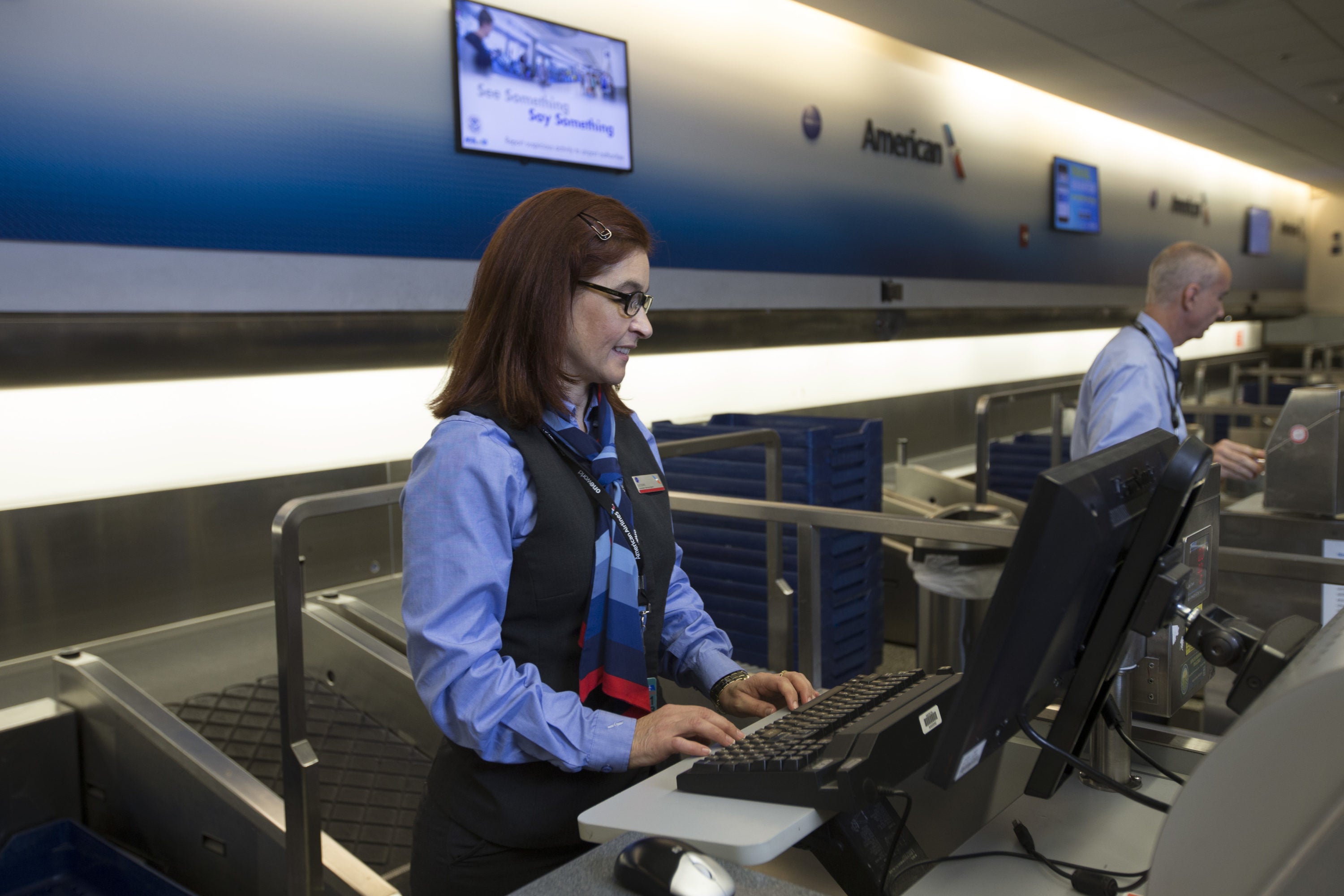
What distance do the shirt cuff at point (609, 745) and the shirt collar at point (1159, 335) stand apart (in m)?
2.20

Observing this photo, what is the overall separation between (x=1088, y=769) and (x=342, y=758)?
223 centimetres

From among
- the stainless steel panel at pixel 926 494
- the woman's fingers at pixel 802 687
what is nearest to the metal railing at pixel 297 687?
the woman's fingers at pixel 802 687

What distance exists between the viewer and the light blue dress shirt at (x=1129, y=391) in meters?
2.61

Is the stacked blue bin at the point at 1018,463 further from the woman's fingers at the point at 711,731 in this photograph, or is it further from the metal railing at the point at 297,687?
the woman's fingers at the point at 711,731

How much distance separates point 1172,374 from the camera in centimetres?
277

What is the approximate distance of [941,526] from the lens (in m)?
1.78

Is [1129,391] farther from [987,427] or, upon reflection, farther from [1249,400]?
[1249,400]

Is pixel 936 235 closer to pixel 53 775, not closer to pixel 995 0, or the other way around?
pixel 995 0

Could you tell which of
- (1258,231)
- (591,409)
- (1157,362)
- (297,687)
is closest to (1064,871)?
(591,409)

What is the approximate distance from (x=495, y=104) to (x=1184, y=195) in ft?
26.4

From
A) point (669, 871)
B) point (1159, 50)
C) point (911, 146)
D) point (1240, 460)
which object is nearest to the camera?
point (669, 871)

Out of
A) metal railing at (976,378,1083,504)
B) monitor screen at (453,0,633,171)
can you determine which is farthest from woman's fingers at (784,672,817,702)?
monitor screen at (453,0,633,171)

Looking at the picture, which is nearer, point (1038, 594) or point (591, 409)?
point (1038, 594)

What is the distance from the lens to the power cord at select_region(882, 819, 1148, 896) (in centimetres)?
92
